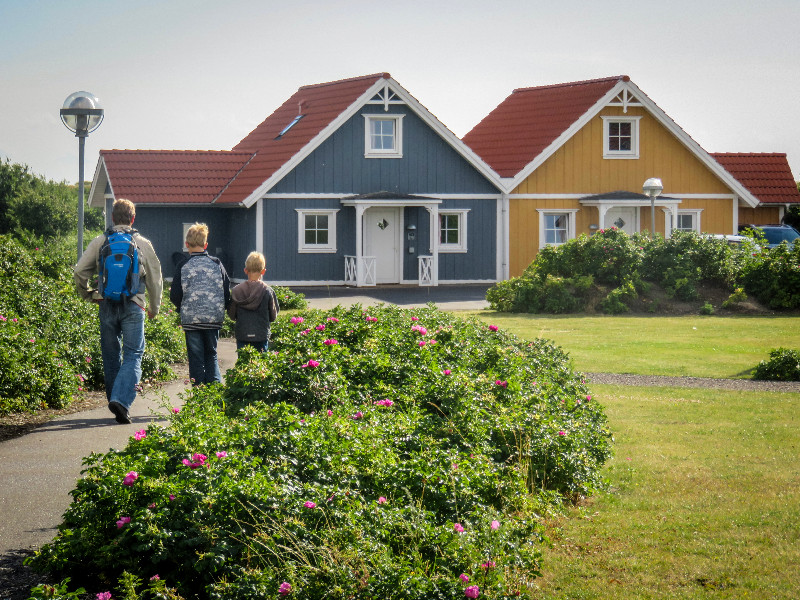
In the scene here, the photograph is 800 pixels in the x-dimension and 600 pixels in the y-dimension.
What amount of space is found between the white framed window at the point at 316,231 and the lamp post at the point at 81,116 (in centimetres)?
1710

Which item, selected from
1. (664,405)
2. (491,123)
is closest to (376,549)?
(664,405)

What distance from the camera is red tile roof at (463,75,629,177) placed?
34.3 metres

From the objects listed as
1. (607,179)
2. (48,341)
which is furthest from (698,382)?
(607,179)

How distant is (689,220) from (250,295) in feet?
94.6

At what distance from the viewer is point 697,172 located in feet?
118

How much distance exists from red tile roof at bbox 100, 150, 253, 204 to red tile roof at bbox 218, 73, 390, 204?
30.0 inches

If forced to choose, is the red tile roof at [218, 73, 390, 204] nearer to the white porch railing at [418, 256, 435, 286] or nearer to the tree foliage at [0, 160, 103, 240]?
the white porch railing at [418, 256, 435, 286]

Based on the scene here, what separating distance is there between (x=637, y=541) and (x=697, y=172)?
31.6 metres

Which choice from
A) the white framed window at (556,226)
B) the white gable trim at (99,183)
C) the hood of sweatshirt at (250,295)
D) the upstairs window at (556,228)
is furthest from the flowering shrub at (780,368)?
the white gable trim at (99,183)

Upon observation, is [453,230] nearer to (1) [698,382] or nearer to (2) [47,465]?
(1) [698,382]

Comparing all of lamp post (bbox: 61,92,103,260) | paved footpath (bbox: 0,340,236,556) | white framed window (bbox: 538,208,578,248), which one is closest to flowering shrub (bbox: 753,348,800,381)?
paved footpath (bbox: 0,340,236,556)

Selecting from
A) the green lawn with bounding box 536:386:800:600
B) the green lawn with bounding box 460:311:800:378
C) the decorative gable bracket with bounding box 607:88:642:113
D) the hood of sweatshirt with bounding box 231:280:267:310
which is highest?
the decorative gable bracket with bounding box 607:88:642:113

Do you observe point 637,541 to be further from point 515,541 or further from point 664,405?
point 664,405

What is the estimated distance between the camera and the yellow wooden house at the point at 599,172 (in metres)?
33.8
